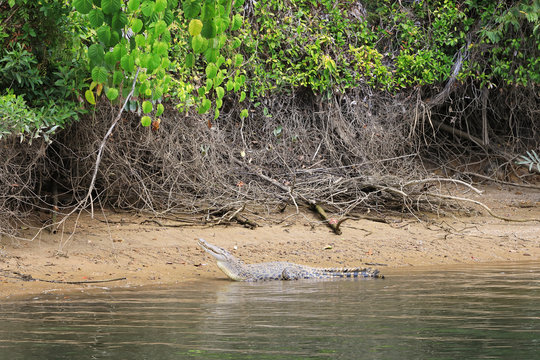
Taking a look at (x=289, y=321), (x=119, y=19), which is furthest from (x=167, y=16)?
(x=289, y=321)

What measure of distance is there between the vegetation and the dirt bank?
600 mm

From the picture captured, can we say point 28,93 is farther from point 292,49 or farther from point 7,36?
point 292,49

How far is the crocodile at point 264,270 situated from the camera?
916 centimetres

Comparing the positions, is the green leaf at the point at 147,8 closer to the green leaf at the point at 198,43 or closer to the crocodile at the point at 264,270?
the green leaf at the point at 198,43

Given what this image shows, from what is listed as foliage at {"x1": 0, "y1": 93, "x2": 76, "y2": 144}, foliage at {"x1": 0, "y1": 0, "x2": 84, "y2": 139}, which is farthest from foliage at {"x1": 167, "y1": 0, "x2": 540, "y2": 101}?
foliage at {"x1": 0, "y1": 93, "x2": 76, "y2": 144}

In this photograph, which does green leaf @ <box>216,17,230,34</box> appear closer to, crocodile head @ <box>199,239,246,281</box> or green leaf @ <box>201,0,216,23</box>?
green leaf @ <box>201,0,216,23</box>

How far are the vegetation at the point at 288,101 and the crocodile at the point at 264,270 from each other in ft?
6.11

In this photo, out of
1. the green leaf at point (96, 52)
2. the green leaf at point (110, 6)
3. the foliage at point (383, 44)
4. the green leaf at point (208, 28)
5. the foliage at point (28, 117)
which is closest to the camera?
the green leaf at point (110, 6)

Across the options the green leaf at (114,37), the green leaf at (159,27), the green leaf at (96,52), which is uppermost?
the green leaf at (159,27)

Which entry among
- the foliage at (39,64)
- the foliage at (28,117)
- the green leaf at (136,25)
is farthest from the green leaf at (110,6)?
→ the foliage at (39,64)

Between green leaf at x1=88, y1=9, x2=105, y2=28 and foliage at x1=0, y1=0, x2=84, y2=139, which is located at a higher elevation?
green leaf at x1=88, y1=9, x2=105, y2=28

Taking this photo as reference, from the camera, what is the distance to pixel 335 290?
26.1 feet

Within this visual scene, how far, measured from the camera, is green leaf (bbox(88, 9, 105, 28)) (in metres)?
4.71

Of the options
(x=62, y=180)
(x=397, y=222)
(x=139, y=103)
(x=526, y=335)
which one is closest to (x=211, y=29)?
(x=526, y=335)
